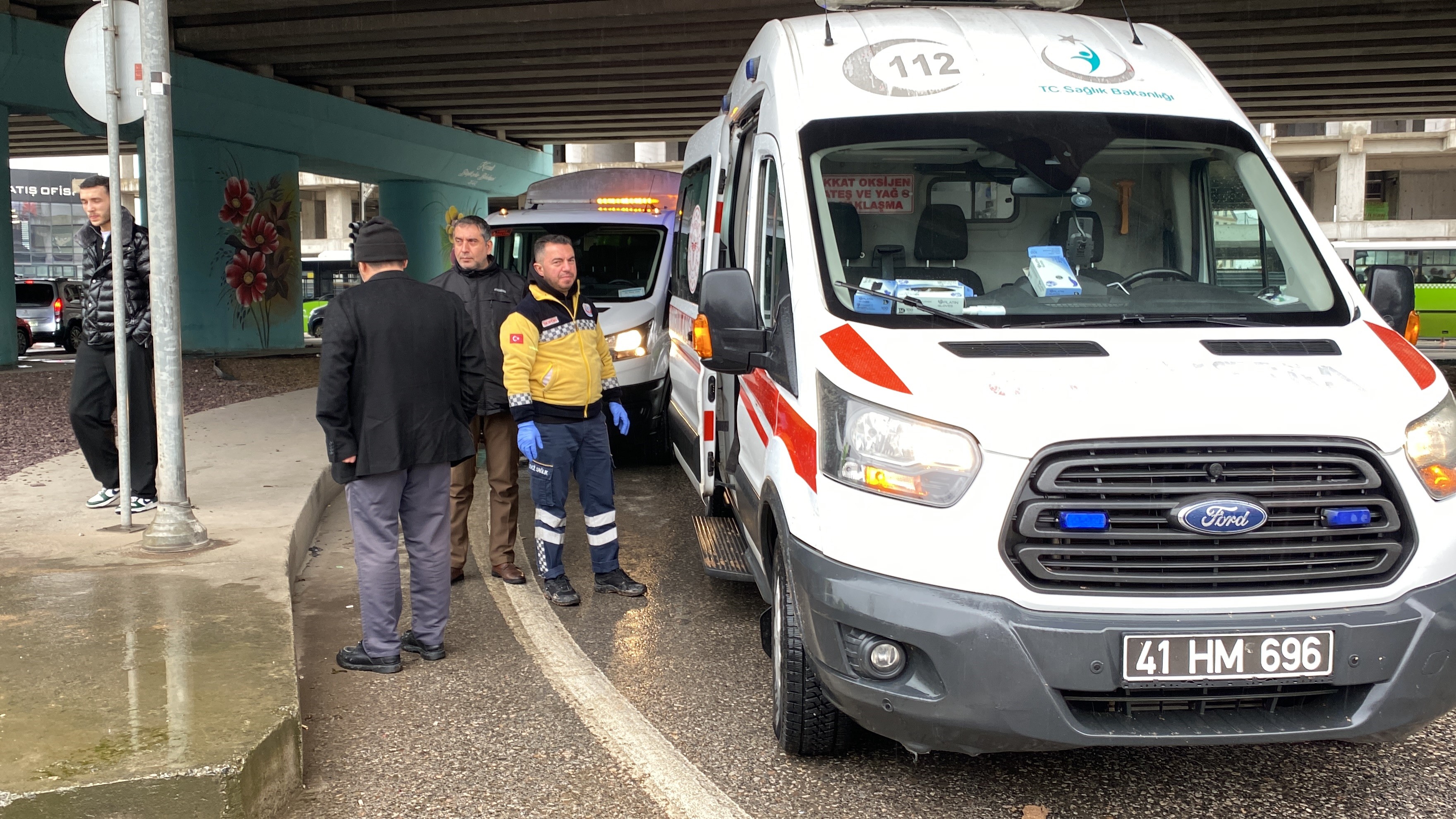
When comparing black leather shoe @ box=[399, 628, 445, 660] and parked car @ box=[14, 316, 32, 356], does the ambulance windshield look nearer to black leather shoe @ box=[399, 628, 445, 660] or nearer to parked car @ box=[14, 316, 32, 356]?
black leather shoe @ box=[399, 628, 445, 660]

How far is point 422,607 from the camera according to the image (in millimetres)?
5195

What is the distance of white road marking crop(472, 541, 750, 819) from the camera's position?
378 cm

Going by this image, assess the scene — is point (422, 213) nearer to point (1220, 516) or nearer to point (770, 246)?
point (770, 246)

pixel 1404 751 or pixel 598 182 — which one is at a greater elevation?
pixel 598 182

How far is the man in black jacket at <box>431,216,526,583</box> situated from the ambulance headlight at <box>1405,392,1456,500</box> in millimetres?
4285

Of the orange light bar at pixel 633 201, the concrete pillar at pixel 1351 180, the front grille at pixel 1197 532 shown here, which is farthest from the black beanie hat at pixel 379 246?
the concrete pillar at pixel 1351 180

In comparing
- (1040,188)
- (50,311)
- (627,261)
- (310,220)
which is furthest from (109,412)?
(310,220)

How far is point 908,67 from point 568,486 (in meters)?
2.67

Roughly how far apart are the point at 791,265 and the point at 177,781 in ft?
7.97

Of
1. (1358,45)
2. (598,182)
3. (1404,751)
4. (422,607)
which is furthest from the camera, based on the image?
(1358,45)

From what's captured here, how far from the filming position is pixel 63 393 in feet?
47.4

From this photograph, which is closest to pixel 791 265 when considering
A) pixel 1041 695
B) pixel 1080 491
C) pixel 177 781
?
pixel 1080 491

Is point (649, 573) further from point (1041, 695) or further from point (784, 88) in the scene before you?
point (1041, 695)

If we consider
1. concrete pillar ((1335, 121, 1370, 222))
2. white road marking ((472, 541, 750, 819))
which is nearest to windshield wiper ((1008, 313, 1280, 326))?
white road marking ((472, 541, 750, 819))
